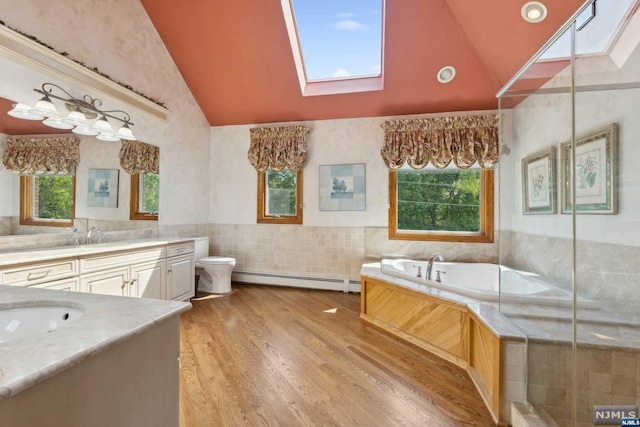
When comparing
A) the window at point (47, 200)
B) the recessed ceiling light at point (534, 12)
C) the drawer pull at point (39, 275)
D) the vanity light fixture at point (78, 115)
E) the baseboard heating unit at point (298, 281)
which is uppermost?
the recessed ceiling light at point (534, 12)

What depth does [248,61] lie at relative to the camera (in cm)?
386

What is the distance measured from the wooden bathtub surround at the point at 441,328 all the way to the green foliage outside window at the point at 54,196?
2.89m

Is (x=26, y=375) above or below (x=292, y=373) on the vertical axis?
above

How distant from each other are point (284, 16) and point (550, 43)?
2640 millimetres

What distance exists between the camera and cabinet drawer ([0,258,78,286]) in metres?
1.97

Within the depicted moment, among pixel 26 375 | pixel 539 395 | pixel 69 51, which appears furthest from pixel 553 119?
pixel 69 51

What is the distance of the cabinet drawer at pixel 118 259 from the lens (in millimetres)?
2477

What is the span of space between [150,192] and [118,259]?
1098 mm

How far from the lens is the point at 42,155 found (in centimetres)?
253

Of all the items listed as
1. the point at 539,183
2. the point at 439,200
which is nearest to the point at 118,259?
the point at 539,183

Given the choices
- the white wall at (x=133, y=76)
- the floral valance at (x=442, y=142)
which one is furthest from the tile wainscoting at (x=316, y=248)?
the floral valance at (x=442, y=142)

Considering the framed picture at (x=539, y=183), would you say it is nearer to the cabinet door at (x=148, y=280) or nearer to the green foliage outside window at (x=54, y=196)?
the cabinet door at (x=148, y=280)

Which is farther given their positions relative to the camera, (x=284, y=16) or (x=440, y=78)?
(x=440, y=78)

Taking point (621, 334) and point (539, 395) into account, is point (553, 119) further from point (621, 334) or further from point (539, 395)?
point (539, 395)
